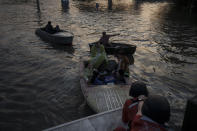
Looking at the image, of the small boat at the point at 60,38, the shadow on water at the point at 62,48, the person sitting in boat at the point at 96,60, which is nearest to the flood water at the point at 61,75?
the shadow on water at the point at 62,48

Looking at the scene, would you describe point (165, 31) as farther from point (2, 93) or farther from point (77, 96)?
point (2, 93)

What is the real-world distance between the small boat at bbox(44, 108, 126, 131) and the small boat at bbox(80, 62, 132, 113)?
1.40 metres

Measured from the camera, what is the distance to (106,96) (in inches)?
266

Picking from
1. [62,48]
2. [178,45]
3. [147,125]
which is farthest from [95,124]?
[178,45]

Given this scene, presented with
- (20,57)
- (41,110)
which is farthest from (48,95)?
(20,57)

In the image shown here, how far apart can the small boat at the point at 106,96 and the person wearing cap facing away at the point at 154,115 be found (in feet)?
11.1

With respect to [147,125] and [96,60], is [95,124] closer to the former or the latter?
[147,125]

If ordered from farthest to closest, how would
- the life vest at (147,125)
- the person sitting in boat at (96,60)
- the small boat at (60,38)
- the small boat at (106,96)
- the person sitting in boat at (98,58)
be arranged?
1. the small boat at (60,38)
2. the person sitting in boat at (98,58)
3. the person sitting in boat at (96,60)
4. the small boat at (106,96)
5. the life vest at (147,125)

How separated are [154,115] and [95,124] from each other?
2150 millimetres

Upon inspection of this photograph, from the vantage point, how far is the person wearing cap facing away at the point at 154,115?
2590mm

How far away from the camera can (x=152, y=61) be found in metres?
13.1

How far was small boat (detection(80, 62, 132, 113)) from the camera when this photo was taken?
6.31 m

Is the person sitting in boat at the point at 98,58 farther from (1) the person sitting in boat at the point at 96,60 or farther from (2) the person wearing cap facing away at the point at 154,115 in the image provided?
(2) the person wearing cap facing away at the point at 154,115

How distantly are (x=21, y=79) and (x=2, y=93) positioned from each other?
153cm
